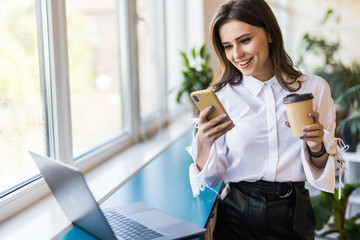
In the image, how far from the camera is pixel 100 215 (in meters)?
1.00

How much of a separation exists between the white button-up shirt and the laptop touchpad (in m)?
0.20

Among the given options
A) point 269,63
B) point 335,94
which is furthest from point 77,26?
point 335,94

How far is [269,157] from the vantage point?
4.49 feet

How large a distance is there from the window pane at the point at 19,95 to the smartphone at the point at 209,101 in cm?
72

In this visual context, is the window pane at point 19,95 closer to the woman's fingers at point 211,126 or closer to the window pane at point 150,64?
the woman's fingers at point 211,126

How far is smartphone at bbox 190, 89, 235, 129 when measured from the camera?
121 centimetres

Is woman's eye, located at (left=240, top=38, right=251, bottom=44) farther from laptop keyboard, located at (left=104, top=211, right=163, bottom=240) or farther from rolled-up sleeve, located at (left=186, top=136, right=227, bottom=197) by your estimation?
laptop keyboard, located at (left=104, top=211, right=163, bottom=240)

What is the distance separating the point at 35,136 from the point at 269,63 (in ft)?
3.25

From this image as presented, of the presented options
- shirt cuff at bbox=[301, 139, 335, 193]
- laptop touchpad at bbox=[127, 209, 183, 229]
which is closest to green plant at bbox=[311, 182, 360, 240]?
shirt cuff at bbox=[301, 139, 335, 193]

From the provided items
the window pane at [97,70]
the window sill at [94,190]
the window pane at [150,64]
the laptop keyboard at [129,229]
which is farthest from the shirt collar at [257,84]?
the window pane at [150,64]

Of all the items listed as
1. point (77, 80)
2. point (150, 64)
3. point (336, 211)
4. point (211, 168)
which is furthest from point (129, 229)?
point (150, 64)

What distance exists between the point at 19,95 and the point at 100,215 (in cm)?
73

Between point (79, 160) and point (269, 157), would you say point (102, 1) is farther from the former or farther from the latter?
point (269, 157)

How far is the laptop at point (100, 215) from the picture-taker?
1.01 m
